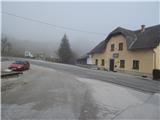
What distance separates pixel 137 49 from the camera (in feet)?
101

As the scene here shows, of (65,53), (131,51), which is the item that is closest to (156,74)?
(131,51)

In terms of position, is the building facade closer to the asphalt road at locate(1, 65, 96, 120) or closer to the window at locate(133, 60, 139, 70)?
the window at locate(133, 60, 139, 70)

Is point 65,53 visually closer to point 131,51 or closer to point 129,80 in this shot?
point 131,51

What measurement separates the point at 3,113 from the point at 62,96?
344 centimetres

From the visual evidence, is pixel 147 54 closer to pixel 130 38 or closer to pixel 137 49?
pixel 137 49

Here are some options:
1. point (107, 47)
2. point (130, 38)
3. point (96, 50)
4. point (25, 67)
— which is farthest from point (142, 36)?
point (25, 67)

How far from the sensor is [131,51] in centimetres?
3203

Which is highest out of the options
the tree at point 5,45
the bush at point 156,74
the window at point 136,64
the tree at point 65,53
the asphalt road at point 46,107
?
the tree at point 5,45

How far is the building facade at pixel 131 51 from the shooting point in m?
28.0

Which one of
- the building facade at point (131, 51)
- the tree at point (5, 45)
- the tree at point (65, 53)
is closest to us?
the building facade at point (131, 51)

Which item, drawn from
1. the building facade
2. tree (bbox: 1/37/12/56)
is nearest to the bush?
the building facade

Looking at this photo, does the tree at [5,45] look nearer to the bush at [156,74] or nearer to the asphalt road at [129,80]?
the asphalt road at [129,80]

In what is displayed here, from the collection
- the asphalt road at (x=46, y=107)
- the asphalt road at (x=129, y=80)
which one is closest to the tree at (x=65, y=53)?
the asphalt road at (x=129, y=80)

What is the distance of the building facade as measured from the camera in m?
28.0
